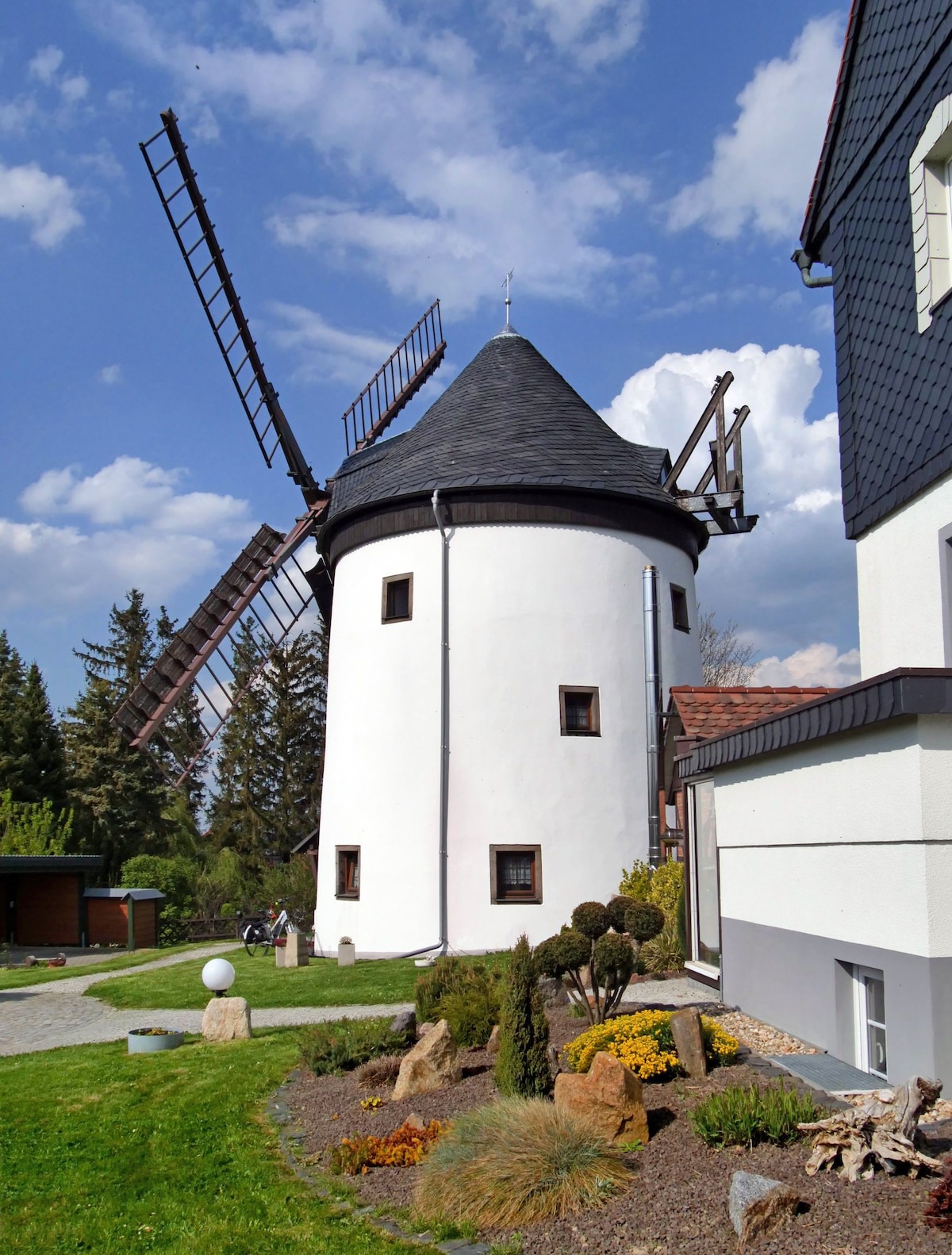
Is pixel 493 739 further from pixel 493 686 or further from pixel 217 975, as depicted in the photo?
pixel 217 975

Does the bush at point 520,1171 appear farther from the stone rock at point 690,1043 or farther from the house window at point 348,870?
the house window at point 348,870

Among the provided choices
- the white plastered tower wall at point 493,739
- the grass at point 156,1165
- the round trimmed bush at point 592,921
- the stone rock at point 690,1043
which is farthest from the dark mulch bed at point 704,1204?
the white plastered tower wall at point 493,739

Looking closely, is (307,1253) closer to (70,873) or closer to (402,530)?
(402,530)

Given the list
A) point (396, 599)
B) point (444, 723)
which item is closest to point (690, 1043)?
point (444, 723)

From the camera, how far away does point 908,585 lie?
30.2 ft

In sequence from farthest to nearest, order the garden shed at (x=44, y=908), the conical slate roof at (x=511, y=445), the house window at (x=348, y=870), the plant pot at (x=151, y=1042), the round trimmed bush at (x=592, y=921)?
the garden shed at (x=44, y=908) < the conical slate roof at (x=511, y=445) < the house window at (x=348, y=870) < the plant pot at (x=151, y=1042) < the round trimmed bush at (x=592, y=921)

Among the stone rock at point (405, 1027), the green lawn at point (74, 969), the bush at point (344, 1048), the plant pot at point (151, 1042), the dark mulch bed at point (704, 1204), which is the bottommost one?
the green lawn at point (74, 969)

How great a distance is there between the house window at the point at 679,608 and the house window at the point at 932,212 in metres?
13.8

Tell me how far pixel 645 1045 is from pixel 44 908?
82.5ft

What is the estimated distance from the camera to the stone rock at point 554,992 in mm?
12044

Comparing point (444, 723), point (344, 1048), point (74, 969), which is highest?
point (444, 723)

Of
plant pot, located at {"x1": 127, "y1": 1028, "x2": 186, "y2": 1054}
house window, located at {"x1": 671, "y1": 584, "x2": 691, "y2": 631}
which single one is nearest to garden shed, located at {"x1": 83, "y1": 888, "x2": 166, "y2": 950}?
house window, located at {"x1": 671, "y1": 584, "x2": 691, "y2": 631}

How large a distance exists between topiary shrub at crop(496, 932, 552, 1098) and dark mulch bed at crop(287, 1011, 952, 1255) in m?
0.74

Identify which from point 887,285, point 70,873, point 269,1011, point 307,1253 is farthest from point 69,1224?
point 70,873
